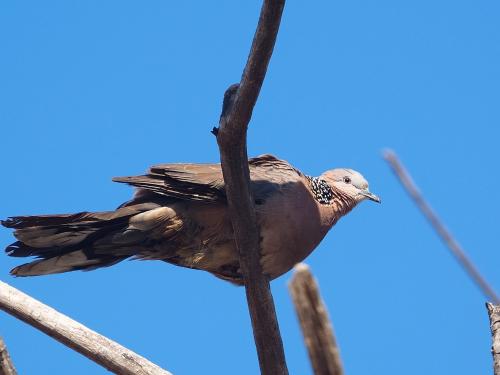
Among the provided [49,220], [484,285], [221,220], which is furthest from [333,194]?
[484,285]

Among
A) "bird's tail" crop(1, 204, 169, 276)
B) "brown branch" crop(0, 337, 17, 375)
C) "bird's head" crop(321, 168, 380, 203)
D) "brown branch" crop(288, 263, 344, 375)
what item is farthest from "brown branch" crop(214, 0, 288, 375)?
"brown branch" crop(288, 263, 344, 375)

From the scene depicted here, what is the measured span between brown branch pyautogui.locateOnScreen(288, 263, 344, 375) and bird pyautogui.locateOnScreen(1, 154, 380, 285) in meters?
3.30

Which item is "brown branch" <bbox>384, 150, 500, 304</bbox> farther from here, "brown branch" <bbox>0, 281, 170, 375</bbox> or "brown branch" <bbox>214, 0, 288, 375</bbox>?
"brown branch" <bbox>0, 281, 170, 375</bbox>

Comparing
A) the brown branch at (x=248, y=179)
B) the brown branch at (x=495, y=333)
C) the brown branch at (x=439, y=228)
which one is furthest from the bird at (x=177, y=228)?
the brown branch at (x=439, y=228)

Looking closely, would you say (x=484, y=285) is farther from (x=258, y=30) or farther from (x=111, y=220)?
(x=111, y=220)

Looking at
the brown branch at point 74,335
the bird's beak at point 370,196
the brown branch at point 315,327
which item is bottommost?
the brown branch at point 315,327

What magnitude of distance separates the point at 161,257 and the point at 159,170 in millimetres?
565

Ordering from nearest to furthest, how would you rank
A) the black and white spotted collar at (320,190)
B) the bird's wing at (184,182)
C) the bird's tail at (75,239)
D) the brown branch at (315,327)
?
the brown branch at (315,327) → the bird's tail at (75,239) → the bird's wing at (184,182) → the black and white spotted collar at (320,190)

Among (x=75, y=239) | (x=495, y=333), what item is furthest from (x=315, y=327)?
(x=75, y=239)

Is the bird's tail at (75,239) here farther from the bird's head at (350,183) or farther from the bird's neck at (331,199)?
the bird's head at (350,183)

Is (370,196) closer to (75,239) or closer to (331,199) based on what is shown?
(331,199)

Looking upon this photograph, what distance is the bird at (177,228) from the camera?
4.49 meters

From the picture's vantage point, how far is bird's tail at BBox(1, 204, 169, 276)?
173 inches

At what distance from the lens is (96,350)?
147 inches
